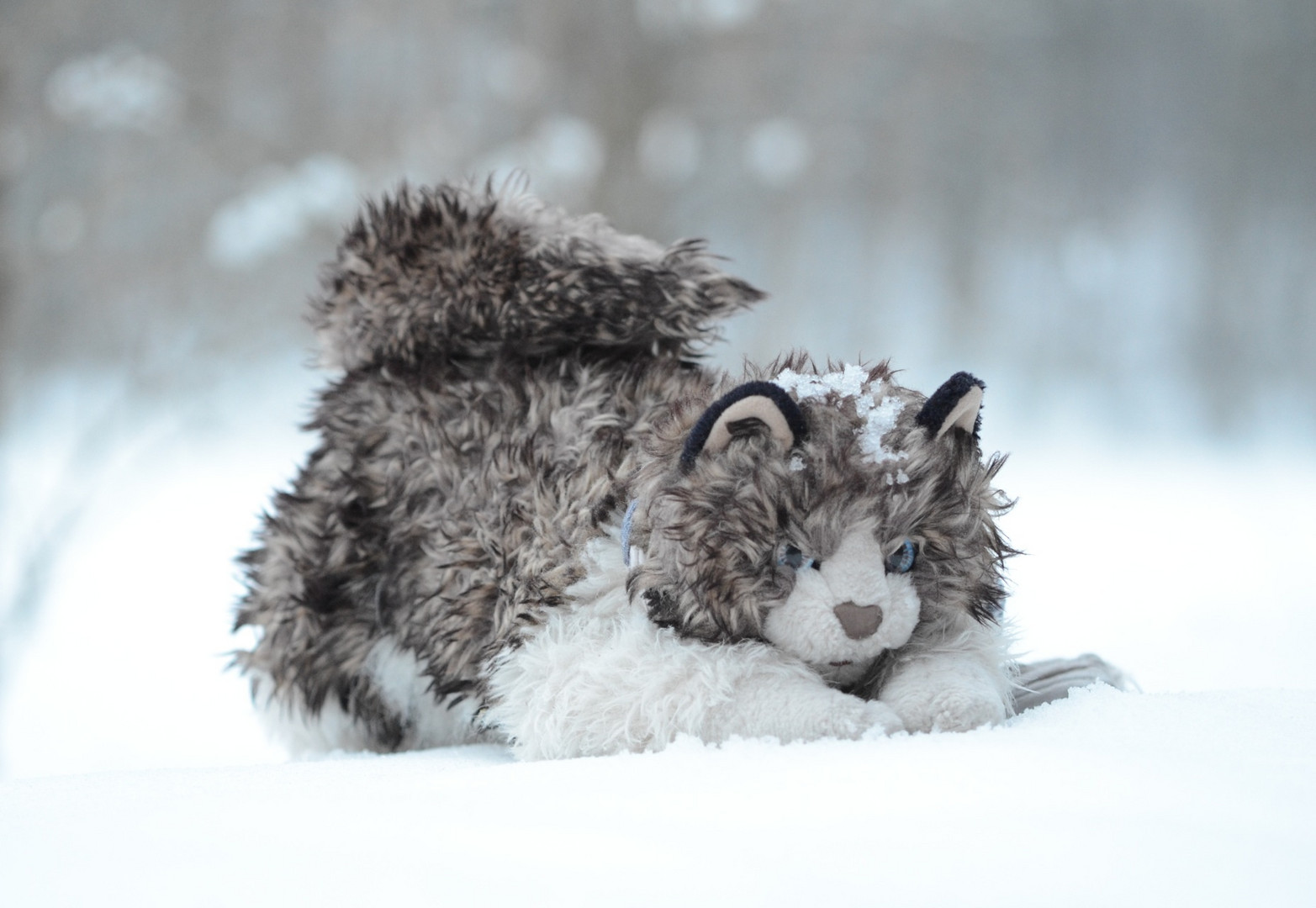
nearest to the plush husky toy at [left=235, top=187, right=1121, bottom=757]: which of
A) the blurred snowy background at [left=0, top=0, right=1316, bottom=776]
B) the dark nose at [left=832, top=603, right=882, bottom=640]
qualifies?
the dark nose at [left=832, top=603, right=882, bottom=640]

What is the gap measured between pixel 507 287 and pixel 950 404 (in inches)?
26.5

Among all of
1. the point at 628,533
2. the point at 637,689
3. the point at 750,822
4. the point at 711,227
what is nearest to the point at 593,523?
the point at 628,533

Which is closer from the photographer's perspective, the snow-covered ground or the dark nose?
the snow-covered ground

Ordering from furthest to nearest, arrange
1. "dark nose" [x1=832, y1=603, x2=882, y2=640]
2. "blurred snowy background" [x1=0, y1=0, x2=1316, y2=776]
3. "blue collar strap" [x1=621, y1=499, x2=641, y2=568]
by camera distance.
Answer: "blurred snowy background" [x1=0, y1=0, x2=1316, y2=776], "blue collar strap" [x1=621, y1=499, x2=641, y2=568], "dark nose" [x1=832, y1=603, x2=882, y2=640]

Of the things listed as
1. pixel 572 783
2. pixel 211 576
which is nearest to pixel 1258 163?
pixel 211 576

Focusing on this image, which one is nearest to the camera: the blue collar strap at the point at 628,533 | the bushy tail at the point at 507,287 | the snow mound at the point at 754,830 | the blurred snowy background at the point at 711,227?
the snow mound at the point at 754,830

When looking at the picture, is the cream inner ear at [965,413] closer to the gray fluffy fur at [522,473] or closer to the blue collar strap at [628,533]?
the gray fluffy fur at [522,473]

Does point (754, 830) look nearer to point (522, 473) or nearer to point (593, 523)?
point (593, 523)

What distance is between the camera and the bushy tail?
60.8 inches

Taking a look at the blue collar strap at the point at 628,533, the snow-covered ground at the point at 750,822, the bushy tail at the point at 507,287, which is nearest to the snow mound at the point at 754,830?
the snow-covered ground at the point at 750,822

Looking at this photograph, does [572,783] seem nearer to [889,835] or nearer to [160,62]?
[889,835]

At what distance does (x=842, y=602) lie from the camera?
1070 mm

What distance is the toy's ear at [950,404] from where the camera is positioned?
3.69ft

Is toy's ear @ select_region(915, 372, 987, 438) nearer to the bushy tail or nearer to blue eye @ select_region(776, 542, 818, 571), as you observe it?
blue eye @ select_region(776, 542, 818, 571)
